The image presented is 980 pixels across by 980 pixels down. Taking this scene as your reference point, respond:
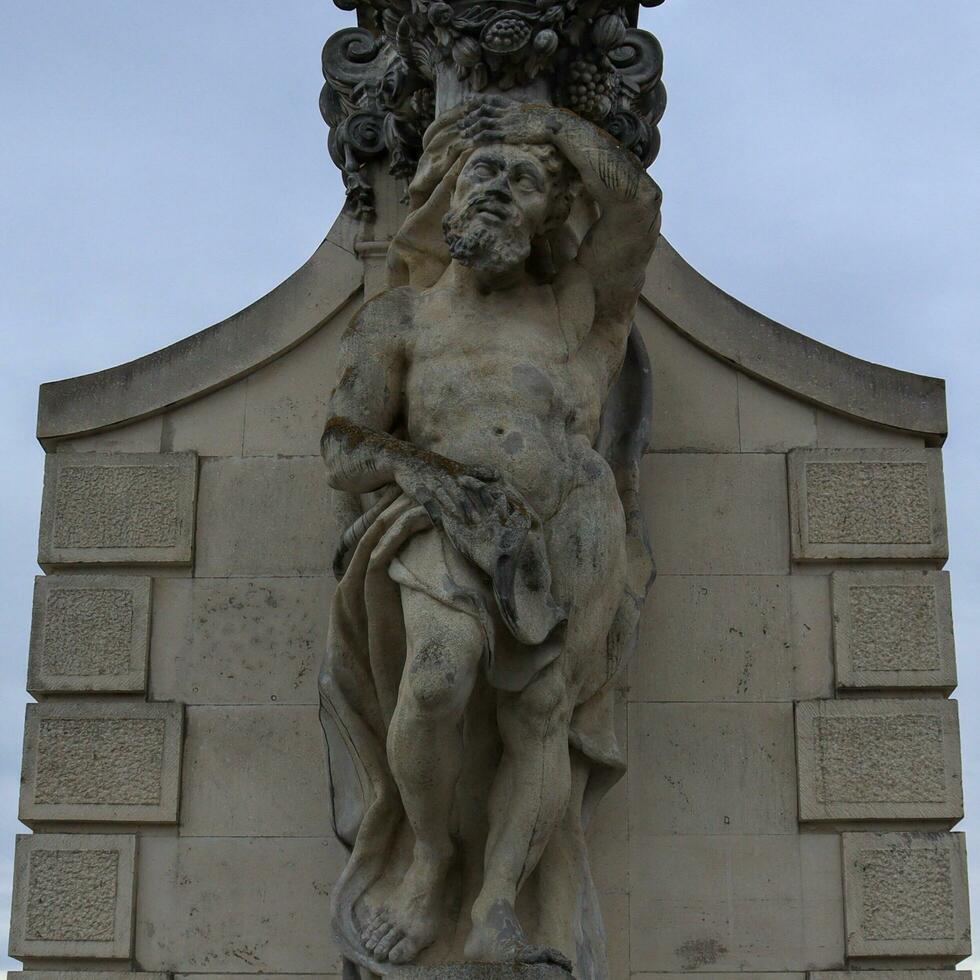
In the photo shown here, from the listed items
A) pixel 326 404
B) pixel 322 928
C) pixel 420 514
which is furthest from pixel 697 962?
pixel 326 404

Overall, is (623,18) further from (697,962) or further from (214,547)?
(697,962)

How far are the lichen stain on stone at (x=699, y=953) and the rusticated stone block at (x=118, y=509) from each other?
2.33 metres

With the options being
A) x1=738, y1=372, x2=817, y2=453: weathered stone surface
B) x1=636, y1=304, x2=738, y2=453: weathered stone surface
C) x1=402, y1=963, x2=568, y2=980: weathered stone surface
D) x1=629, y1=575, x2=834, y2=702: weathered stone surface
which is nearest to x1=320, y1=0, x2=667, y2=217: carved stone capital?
x1=636, y1=304, x2=738, y2=453: weathered stone surface

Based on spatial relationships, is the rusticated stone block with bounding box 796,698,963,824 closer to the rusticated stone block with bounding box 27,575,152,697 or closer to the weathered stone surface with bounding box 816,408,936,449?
the weathered stone surface with bounding box 816,408,936,449

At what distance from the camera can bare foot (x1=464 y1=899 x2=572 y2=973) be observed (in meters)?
6.38

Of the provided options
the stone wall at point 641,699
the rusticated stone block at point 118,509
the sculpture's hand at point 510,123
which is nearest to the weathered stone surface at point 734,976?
the stone wall at point 641,699

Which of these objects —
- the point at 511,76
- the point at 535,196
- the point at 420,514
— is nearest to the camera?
the point at 420,514

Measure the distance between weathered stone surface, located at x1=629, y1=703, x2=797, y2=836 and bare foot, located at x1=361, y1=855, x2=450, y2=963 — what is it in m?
0.99

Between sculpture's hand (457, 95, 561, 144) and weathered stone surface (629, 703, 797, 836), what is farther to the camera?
weathered stone surface (629, 703, 797, 836)

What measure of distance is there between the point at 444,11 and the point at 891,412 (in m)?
2.27

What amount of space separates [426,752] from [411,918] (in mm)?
592

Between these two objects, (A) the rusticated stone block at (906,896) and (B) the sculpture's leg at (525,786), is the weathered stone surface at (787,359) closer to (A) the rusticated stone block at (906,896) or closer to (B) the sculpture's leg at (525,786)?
(A) the rusticated stone block at (906,896)

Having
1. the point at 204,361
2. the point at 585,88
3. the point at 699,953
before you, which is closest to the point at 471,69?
the point at 585,88

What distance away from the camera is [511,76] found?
7.70 metres
